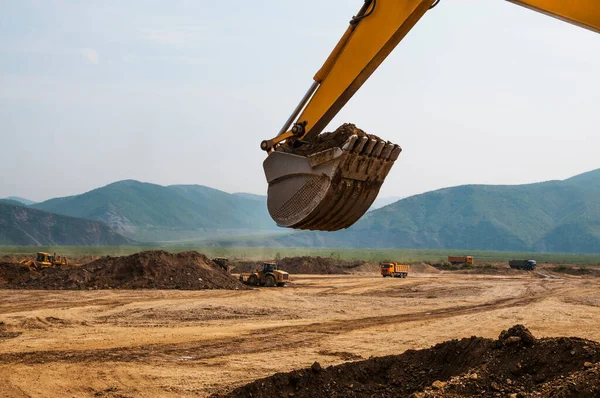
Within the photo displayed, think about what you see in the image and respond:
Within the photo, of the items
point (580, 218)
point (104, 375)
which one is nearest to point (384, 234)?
point (580, 218)

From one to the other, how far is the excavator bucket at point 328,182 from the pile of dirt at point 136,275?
20817 mm

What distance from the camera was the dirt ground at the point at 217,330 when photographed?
11125mm

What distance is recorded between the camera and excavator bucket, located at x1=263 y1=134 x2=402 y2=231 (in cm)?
813

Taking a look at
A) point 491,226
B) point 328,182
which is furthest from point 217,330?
point 491,226

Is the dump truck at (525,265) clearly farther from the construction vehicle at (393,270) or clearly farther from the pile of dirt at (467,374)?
the pile of dirt at (467,374)

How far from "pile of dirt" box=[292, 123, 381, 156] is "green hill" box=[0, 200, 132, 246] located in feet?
492

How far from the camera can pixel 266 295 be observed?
2675cm

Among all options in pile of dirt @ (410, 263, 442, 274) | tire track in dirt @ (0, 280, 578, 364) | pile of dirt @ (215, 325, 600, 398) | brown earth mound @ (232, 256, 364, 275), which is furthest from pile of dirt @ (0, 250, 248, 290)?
pile of dirt @ (410, 263, 442, 274)

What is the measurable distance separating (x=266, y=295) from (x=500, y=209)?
175376 mm

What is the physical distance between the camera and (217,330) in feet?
55.7

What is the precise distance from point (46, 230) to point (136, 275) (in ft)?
454

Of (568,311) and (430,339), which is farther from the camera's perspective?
(568,311)

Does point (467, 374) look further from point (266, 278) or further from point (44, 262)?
point (44, 262)

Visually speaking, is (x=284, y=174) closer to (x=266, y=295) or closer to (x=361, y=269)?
(x=266, y=295)
